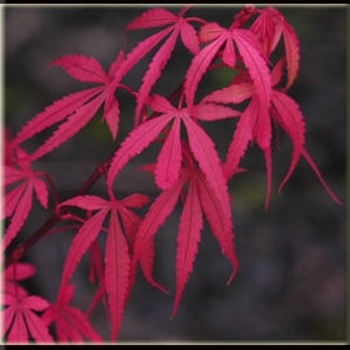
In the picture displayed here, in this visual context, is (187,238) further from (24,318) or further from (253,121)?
(24,318)

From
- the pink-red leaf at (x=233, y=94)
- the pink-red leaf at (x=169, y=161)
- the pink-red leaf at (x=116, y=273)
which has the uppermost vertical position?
the pink-red leaf at (x=233, y=94)

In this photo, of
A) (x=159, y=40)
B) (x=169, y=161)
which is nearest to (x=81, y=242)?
(x=169, y=161)

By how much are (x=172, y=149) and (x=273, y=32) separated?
0.20 m

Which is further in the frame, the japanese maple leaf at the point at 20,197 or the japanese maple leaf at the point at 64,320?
the japanese maple leaf at the point at 64,320

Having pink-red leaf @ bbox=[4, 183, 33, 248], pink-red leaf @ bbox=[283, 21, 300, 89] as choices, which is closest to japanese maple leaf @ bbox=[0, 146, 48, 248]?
pink-red leaf @ bbox=[4, 183, 33, 248]

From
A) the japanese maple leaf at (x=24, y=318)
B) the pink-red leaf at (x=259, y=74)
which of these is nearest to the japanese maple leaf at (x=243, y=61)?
the pink-red leaf at (x=259, y=74)

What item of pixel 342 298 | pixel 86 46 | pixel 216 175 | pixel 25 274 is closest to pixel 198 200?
pixel 216 175

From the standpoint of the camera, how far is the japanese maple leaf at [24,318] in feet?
2.98

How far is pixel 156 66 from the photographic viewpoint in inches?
30.9

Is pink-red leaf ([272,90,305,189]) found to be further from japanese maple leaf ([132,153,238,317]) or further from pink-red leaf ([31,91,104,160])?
pink-red leaf ([31,91,104,160])

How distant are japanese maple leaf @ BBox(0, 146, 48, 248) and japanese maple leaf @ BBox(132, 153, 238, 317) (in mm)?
143

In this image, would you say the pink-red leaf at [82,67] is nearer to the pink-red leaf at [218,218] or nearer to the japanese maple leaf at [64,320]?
the pink-red leaf at [218,218]

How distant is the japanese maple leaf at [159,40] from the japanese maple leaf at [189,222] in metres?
0.10

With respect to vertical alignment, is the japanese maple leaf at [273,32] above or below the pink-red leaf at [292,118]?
above
